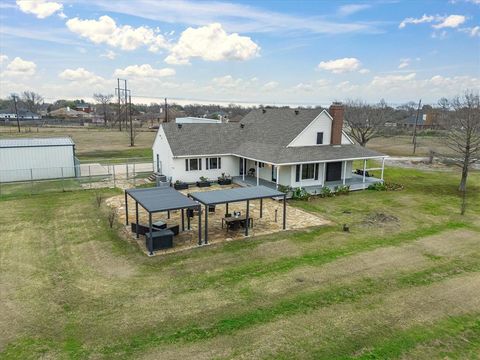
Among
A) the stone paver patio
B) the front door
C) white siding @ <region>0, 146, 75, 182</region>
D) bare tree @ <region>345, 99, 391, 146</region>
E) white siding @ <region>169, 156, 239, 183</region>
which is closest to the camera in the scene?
the stone paver patio

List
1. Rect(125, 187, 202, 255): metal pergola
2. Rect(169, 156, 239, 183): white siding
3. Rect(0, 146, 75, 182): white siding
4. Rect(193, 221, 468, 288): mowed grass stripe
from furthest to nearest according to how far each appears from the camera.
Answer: Rect(0, 146, 75, 182): white siding, Rect(169, 156, 239, 183): white siding, Rect(125, 187, 202, 255): metal pergola, Rect(193, 221, 468, 288): mowed grass stripe

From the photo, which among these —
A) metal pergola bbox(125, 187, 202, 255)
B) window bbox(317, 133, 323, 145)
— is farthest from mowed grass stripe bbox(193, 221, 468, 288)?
→ window bbox(317, 133, 323, 145)

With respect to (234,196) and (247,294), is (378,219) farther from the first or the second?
(247,294)

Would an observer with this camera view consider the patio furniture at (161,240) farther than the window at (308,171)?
No

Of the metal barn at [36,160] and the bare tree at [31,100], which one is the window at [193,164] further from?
the bare tree at [31,100]

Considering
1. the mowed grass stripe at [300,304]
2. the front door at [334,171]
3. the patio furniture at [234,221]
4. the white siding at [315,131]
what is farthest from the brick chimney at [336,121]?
the mowed grass stripe at [300,304]

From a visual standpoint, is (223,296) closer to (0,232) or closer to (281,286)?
(281,286)

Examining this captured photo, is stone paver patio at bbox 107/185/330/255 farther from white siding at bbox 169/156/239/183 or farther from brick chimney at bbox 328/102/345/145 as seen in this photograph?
brick chimney at bbox 328/102/345/145
